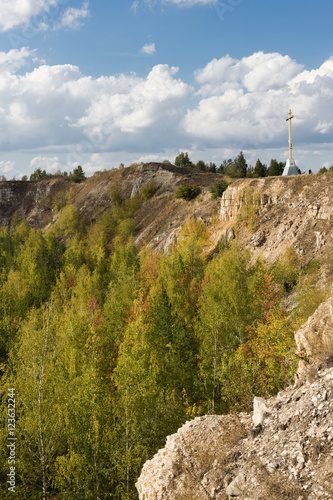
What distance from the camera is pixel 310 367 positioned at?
32.0 feet

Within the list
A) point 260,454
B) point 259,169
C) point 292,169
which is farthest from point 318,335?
point 259,169

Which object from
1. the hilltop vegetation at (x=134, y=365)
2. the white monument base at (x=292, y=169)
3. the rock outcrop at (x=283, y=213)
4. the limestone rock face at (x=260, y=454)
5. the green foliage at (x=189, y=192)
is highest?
the white monument base at (x=292, y=169)

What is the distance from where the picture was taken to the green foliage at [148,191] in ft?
273

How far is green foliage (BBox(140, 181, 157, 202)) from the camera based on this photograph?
83188 millimetres

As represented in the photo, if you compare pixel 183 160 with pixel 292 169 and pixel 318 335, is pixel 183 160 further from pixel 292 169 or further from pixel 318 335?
pixel 318 335

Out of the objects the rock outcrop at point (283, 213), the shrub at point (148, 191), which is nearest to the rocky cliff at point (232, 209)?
the rock outcrop at point (283, 213)

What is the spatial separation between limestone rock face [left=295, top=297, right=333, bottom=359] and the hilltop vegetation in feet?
5.36

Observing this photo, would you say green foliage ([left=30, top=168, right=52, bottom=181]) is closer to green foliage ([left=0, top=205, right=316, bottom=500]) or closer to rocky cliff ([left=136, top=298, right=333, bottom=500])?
green foliage ([left=0, top=205, right=316, bottom=500])

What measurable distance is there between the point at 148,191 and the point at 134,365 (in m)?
70.8

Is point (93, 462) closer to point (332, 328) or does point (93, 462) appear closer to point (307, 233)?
point (332, 328)

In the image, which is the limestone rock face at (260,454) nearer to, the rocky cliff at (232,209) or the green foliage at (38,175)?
the rocky cliff at (232,209)

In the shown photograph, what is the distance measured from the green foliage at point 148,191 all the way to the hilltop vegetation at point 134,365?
39462 mm

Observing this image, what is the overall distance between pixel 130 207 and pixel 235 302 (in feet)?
197

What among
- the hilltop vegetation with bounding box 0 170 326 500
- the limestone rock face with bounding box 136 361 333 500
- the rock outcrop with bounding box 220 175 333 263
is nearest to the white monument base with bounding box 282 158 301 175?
the rock outcrop with bounding box 220 175 333 263
